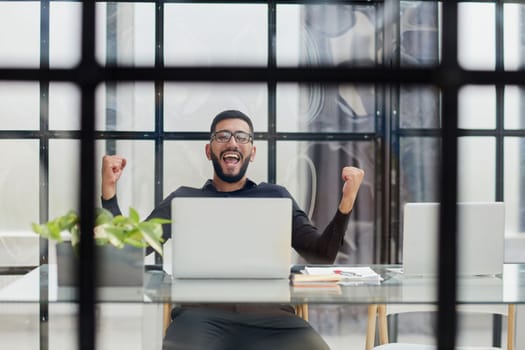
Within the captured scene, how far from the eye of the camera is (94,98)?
40 centimetres

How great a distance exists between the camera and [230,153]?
11.5ft

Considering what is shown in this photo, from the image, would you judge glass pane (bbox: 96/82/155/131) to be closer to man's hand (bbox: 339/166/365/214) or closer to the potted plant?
man's hand (bbox: 339/166/365/214)

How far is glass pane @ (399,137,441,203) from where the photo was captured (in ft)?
14.0

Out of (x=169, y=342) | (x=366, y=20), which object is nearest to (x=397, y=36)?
(x=366, y=20)

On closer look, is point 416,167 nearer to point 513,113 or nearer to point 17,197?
point 513,113

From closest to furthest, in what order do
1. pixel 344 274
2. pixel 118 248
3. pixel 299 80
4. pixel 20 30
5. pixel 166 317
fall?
pixel 299 80 → pixel 118 248 → pixel 344 274 → pixel 166 317 → pixel 20 30

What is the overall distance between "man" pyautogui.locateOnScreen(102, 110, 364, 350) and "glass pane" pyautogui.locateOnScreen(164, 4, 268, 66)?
38.6 inches

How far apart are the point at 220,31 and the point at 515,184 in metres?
2.06

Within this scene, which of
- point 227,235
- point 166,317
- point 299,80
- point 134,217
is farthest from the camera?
point 166,317

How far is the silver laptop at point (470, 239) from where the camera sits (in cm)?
251

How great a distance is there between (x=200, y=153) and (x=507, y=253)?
6.66ft

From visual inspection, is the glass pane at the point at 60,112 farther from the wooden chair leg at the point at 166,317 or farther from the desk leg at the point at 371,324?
the desk leg at the point at 371,324

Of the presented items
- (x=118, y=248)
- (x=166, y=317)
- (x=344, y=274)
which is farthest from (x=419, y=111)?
(x=118, y=248)

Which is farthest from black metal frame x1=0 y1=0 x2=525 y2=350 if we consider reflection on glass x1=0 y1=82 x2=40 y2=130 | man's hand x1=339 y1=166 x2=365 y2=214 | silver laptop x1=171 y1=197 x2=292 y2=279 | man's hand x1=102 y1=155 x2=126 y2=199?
reflection on glass x1=0 y1=82 x2=40 y2=130
